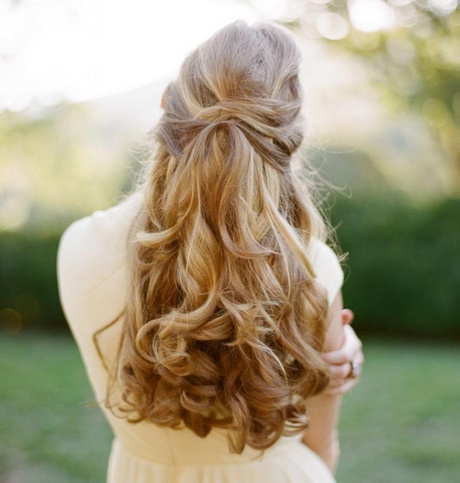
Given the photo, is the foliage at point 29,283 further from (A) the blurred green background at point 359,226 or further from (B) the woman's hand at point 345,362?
(B) the woman's hand at point 345,362

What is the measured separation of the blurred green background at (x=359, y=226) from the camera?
16.5 ft

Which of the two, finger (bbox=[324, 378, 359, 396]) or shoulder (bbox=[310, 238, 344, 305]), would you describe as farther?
finger (bbox=[324, 378, 359, 396])

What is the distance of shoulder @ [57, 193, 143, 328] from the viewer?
1.57 m

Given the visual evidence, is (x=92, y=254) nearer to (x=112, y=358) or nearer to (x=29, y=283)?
(x=112, y=358)

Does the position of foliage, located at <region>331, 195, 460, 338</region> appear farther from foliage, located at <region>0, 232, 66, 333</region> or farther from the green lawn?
foliage, located at <region>0, 232, 66, 333</region>

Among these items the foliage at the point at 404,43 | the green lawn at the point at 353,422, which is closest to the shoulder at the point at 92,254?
the green lawn at the point at 353,422

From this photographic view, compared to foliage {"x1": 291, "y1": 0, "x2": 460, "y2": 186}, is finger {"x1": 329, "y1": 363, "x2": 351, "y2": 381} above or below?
above

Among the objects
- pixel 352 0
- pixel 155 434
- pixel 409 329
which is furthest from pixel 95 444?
pixel 352 0

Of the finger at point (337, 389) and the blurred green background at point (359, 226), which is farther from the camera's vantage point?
the blurred green background at point (359, 226)

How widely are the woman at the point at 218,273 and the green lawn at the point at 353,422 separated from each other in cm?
217

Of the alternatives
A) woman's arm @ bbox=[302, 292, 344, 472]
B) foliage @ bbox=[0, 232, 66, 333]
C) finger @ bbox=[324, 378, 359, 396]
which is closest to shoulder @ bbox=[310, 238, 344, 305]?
woman's arm @ bbox=[302, 292, 344, 472]

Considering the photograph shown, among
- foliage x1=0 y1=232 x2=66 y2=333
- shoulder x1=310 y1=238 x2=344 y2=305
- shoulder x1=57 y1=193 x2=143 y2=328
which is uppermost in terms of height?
shoulder x1=57 y1=193 x2=143 y2=328

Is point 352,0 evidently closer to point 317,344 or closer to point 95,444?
point 95,444

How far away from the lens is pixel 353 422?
5.51 meters
